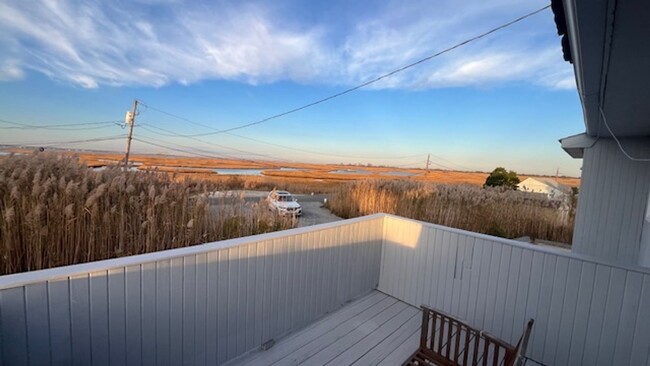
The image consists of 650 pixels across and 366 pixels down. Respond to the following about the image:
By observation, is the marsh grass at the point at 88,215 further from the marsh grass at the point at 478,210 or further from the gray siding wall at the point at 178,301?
the marsh grass at the point at 478,210

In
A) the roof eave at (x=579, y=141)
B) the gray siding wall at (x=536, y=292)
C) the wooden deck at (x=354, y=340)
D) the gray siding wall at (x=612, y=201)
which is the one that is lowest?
the wooden deck at (x=354, y=340)

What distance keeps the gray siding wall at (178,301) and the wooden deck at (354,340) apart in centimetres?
12

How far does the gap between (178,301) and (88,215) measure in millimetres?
1438

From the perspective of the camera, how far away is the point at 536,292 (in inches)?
83.7

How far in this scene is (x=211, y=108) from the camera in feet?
52.9

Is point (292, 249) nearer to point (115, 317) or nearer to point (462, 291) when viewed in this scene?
point (115, 317)

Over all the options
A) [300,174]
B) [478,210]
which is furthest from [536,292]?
[300,174]

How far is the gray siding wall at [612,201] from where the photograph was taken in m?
3.10

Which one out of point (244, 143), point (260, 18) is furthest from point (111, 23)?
point (244, 143)

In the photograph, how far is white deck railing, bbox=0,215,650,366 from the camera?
1192mm

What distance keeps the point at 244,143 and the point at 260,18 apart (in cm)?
2420

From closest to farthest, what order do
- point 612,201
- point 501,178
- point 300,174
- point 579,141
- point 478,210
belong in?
point 612,201
point 579,141
point 478,210
point 501,178
point 300,174

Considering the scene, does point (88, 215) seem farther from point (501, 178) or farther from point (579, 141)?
point (501, 178)

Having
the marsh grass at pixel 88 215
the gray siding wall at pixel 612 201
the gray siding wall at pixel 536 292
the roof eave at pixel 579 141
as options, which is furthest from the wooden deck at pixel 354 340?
the roof eave at pixel 579 141
